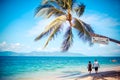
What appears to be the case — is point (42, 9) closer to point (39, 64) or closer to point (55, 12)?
point (55, 12)

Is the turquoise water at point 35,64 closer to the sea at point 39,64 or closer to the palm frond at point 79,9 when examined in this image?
the sea at point 39,64

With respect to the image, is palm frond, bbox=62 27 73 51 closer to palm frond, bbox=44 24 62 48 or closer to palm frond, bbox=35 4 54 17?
palm frond, bbox=44 24 62 48

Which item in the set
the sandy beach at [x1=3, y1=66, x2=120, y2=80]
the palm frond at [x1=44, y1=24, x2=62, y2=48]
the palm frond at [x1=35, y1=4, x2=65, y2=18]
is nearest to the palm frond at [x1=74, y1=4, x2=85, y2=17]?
the palm frond at [x1=35, y1=4, x2=65, y2=18]

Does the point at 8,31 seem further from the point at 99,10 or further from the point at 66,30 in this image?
the point at 99,10

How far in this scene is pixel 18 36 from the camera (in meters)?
5.45

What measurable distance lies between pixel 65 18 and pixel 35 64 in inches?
50.9

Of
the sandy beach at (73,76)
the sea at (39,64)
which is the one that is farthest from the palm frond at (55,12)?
the sandy beach at (73,76)

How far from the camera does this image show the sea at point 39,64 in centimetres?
537

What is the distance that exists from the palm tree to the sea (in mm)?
543

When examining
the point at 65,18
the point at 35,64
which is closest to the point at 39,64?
the point at 35,64

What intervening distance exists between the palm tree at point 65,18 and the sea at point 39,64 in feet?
1.78

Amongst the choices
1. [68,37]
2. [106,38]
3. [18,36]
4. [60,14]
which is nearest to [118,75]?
[106,38]

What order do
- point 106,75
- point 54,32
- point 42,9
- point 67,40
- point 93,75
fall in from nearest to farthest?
point 54,32
point 42,9
point 67,40
point 93,75
point 106,75

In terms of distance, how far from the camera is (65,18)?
17.6 feet
